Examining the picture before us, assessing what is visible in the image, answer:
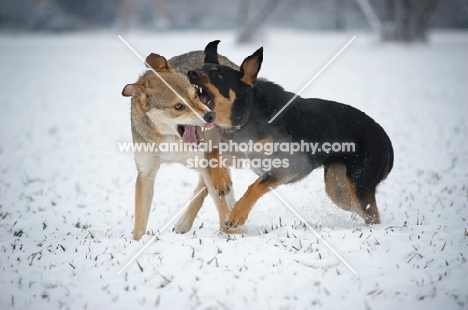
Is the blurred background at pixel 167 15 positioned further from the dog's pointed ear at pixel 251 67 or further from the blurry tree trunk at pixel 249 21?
the dog's pointed ear at pixel 251 67

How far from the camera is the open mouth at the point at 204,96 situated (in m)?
5.21

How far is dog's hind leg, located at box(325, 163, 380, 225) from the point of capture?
556cm

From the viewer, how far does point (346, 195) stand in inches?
229

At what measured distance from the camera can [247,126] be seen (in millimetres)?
5328

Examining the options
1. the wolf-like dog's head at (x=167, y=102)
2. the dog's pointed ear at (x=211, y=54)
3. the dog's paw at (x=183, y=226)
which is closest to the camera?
the wolf-like dog's head at (x=167, y=102)

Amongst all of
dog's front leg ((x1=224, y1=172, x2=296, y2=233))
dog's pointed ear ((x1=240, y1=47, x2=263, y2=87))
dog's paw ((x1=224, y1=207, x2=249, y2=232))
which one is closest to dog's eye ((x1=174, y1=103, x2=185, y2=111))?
dog's pointed ear ((x1=240, y1=47, x2=263, y2=87))

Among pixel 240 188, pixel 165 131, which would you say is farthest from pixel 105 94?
pixel 165 131

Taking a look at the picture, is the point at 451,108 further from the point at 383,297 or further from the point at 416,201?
the point at 383,297

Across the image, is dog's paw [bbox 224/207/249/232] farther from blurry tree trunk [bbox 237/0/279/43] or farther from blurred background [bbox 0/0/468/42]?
blurred background [bbox 0/0/468/42]

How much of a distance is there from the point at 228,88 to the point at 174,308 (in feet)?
7.86

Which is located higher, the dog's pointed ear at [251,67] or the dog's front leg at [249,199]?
the dog's pointed ear at [251,67]

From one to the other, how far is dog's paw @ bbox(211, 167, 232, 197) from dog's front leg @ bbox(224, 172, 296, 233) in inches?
8.8

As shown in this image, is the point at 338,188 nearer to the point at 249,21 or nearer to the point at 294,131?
the point at 294,131

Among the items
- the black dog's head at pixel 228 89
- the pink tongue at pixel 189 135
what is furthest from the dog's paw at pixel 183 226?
the black dog's head at pixel 228 89
